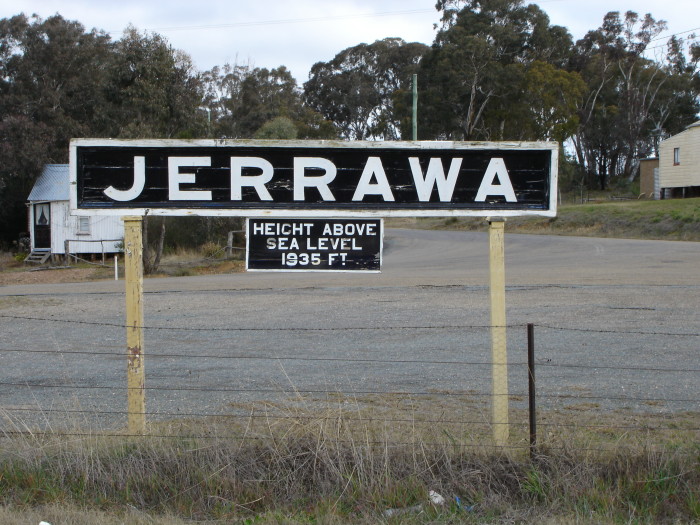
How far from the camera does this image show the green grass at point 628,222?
36750 millimetres

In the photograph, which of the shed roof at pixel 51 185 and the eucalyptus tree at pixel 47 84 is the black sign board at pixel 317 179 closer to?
the shed roof at pixel 51 185

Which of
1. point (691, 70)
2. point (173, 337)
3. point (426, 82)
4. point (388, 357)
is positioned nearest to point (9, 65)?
point (426, 82)

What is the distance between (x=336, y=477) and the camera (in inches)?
198

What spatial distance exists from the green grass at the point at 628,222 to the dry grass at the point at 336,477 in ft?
107

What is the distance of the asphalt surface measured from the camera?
8.09m

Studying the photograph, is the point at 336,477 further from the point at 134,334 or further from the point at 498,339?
the point at 134,334

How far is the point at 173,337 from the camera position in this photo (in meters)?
12.6

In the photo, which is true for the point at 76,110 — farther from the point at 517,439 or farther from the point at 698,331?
the point at 517,439

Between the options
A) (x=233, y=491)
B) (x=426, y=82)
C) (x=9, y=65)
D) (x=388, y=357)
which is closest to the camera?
(x=233, y=491)

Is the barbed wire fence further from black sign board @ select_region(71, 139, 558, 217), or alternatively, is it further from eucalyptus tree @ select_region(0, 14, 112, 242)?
eucalyptus tree @ select_region(0, 14, 112, 242)

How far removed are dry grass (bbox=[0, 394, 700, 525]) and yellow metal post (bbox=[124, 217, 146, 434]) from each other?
22cm

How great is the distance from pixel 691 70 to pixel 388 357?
66.9 metres

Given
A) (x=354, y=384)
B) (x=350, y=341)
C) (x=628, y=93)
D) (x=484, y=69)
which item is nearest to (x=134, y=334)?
(x=354, y=384)

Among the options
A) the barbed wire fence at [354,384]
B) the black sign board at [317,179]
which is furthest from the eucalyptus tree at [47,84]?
the black sign board at [317,179]
